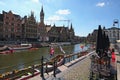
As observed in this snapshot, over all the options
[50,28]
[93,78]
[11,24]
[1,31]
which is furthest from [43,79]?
[50,28]

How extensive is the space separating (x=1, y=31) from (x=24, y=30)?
1542cm

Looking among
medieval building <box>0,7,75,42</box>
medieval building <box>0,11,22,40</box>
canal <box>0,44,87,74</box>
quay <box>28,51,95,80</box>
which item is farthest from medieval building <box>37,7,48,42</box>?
quay <box>28,51,95,80</box>

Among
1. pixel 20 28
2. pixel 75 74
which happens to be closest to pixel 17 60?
pixel 75 74

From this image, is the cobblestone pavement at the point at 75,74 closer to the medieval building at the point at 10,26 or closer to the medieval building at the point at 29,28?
the medieval building at the point at 10,26

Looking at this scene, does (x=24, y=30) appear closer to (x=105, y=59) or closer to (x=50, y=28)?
(x=50, y=28)

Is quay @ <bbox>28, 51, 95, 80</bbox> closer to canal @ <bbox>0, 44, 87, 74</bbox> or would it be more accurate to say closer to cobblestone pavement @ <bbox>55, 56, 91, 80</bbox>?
cobblestone pavement @ <bbox>55, 56, 91, 80</bbox>

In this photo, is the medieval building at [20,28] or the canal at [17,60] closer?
the canal at [17,60]

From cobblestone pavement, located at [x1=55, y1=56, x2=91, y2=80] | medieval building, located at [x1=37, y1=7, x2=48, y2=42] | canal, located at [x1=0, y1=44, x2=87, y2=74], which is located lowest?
canal, located at [x1=0, y1=44, x2=87, y2=74]

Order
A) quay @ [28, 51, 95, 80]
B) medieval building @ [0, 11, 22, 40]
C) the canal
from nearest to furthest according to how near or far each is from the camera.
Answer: quay @ [28, 51, 95, 80] → the canal → medieval building @ [0, 11, 22, 40]

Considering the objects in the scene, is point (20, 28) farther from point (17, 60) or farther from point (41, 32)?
point (17, 60)

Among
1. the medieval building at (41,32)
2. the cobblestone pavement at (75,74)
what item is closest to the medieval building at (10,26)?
the medieval building at (41,32)

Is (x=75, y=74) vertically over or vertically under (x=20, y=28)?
under

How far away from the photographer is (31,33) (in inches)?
3617

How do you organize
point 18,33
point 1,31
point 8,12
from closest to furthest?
point 1,31 → point 8,12 → point 18,33
